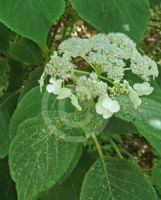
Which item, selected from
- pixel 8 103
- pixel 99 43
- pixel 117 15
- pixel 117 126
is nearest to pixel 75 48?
pixel 99 43

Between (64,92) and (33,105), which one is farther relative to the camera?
(33,105)

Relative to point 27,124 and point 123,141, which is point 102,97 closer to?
point 27,124

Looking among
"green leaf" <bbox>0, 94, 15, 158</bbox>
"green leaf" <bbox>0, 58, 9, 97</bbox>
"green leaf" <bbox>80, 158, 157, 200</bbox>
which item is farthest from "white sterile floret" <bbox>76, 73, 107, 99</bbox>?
"green leaf" <bbox>0, 58, 9, 97</bbox>

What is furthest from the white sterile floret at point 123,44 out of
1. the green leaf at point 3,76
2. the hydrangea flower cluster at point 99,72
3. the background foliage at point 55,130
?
the green leaf at point 3,76

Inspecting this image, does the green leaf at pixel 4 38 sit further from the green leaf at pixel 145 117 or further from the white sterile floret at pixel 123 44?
the green leaf at pixel 145 117

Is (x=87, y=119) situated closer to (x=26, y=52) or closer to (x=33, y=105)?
(x=33, y=105)

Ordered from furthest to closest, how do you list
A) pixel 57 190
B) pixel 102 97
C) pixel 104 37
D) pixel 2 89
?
pixel 2 89 < pixel 57 190 < pixel 104 37 < pixel 102 97

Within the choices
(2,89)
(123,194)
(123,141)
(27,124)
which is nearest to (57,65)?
(27,124)

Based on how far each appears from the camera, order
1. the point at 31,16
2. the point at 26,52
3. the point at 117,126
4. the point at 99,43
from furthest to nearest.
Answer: the point at 26,52 → the point at 117,126 → the point at 31,16 → the point at 99,43
